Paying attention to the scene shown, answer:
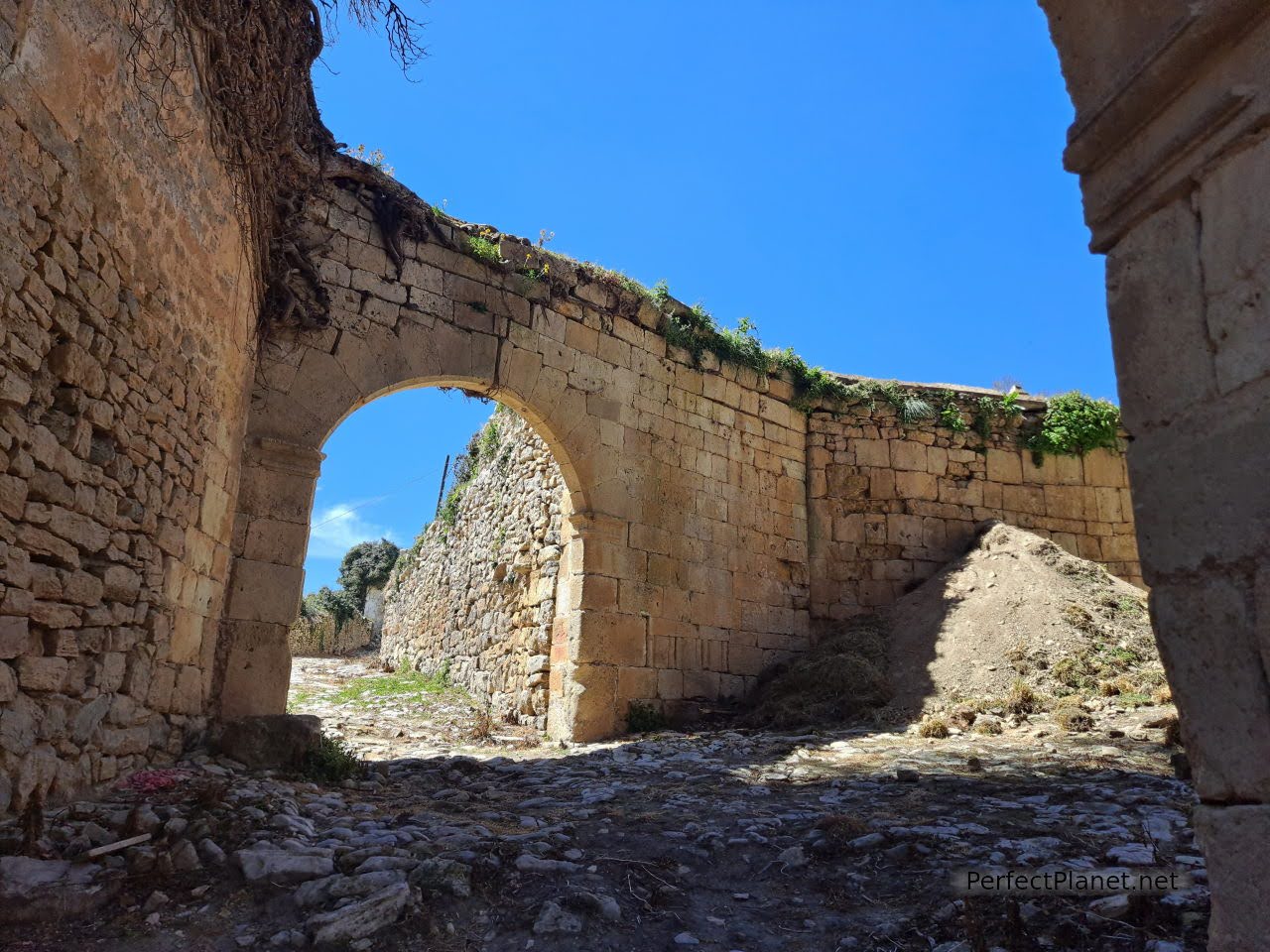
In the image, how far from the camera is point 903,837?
11.7ft

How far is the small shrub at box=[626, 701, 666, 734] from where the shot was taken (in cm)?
763

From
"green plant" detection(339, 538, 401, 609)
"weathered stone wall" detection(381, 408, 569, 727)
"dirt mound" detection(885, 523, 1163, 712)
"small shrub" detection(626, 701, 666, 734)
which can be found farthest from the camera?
"green plant" detection(339, 538, 401, 609)

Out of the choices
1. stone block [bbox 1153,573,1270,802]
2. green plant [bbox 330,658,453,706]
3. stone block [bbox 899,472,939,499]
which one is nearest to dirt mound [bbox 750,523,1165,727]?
stone block [bbox 899,472,939,499]

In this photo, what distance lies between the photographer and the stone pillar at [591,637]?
746 centimetres

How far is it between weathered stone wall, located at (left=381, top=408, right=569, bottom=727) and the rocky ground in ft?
10.1

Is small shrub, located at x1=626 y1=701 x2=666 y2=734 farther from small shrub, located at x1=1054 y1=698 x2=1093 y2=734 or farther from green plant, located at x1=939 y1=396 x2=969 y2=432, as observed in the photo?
green plant, located at x1=939 y1=396 x2=969 y2=432

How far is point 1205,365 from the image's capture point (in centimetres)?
181

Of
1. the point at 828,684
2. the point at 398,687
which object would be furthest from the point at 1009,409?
the point at 398,687

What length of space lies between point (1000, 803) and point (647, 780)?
2126mm

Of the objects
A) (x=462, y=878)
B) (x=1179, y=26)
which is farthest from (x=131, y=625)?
(x=1179, y=26)

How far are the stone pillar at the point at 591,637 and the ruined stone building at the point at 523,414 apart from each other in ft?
0.11

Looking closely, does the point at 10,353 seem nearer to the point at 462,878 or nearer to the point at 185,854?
the point at 185,854

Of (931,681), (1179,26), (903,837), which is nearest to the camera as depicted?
(1179,26)

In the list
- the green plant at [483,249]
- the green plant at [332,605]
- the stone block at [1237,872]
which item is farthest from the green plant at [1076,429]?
the green plant at [332,605]
